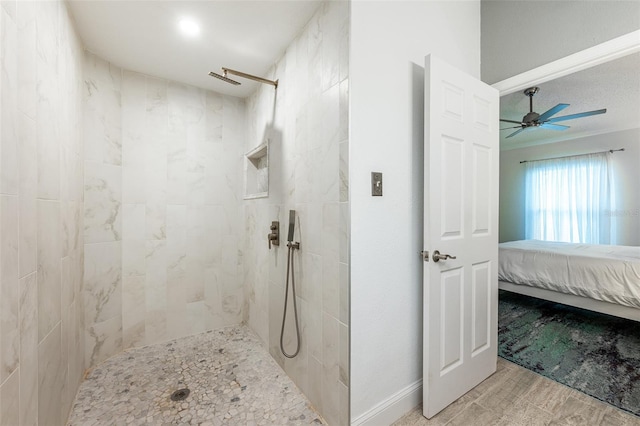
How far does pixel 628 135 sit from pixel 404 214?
561cm

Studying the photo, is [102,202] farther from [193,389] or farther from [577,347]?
[577,347]

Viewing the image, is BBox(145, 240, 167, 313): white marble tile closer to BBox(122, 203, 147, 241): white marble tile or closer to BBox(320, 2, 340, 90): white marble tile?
BBox(122, 203, 147, 241): white marble tile

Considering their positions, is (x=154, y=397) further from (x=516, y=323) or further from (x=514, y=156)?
(x=514, y=156)

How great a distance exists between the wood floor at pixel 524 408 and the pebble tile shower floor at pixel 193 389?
0.75m

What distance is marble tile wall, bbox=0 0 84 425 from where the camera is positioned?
0.85 metres

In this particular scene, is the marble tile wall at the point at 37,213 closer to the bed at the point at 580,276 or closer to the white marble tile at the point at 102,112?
the white marble tile at the point at 102,112

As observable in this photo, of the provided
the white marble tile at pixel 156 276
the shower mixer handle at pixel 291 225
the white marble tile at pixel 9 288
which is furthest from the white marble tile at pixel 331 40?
the white marble tile at pixel 156 276

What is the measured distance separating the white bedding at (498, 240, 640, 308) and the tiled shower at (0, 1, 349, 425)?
3051mm

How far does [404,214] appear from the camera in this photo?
1.52 m

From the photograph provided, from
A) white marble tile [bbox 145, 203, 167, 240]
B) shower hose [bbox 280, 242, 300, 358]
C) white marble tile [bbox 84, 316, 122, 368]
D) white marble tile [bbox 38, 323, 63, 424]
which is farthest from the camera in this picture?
white marble tile [bbox 145, 203, 167, 240]

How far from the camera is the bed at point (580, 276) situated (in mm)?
2582

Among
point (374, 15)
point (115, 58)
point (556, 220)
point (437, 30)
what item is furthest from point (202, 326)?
point (556, 220)

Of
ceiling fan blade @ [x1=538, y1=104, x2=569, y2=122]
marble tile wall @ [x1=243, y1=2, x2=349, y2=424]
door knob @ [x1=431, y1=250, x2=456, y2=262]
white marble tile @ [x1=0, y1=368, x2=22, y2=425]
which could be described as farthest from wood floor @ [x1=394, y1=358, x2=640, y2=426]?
ceiling fan blade @ [x1=538, y1=104, x2=569, y2=122]

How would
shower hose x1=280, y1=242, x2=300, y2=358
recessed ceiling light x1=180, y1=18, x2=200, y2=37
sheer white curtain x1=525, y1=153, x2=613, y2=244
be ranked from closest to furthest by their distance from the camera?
recessed ceiling light x1=180, y1=18, x2=200, y2=37 → shower hose x1=280, y1=242, x2=300, y2=358 → sheer white curtain x1=525, y1=153, x2=613, y2=244
